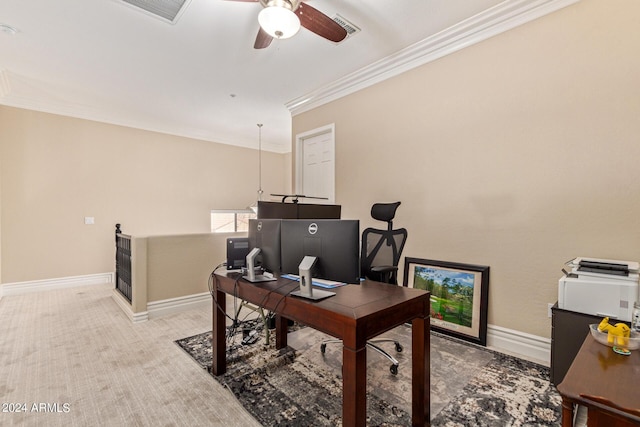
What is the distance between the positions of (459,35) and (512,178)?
1.42 metres

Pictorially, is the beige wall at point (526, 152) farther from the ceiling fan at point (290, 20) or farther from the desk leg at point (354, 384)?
the desk leg at point (354, 384)

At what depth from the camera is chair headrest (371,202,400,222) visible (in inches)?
99.3

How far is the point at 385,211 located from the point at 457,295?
1093 mm

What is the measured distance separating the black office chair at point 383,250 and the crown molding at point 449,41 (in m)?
1.64

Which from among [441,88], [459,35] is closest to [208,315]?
[441,88]

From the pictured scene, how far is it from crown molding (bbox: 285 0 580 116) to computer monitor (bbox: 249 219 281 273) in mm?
2455

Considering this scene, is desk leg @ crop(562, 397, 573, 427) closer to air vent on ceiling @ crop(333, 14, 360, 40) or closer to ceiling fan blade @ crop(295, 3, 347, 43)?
ceiling fan blade @ crop(295, 3, 347, 43)

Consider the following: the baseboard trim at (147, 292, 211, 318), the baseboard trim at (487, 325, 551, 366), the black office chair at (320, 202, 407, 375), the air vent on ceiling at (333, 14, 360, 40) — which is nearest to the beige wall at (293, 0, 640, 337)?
the baseboard trim at (487, 325, 551, 366)

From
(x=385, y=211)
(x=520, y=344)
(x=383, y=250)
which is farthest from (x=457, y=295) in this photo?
(x=385, y=211)

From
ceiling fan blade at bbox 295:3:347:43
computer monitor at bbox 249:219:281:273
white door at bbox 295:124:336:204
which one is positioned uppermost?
ceiling fan blade at bbox 295:3:347:43

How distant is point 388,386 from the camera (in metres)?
1.98

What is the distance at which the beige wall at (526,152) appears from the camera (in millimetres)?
2031

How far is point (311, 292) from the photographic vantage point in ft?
5.00

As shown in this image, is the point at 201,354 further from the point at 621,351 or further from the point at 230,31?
the point at 230,31
